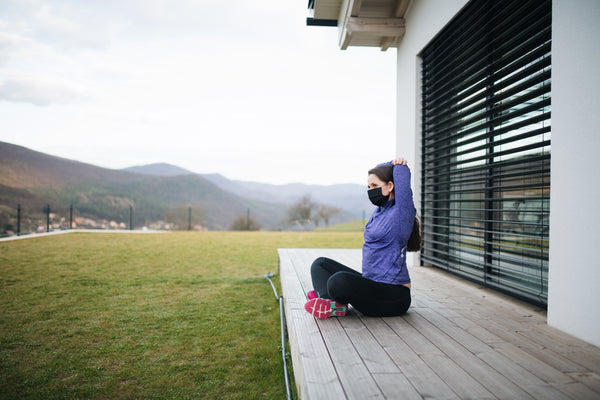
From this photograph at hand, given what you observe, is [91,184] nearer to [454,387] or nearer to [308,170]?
[308,170]

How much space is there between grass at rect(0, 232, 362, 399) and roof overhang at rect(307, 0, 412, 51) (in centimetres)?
368

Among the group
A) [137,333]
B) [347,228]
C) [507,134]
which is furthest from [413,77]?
[347,228]

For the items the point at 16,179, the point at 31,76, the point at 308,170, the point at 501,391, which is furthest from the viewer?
the point at 308,170

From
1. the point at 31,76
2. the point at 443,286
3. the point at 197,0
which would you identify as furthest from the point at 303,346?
the point at 31,76

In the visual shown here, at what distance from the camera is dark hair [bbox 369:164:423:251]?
2.06 m

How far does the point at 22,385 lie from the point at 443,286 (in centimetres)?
310

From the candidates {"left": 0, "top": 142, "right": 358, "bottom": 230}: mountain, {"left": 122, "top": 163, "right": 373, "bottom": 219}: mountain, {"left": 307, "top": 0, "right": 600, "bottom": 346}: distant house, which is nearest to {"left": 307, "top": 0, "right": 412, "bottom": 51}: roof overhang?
{"left": 307, "top": 0, "right": 600, "bottom": 346}: distant house

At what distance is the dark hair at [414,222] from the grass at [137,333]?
1.22m

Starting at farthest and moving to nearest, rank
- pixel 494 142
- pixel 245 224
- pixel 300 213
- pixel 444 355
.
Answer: pixel 300 213
pixel 245 224
pixel 494 142
pixel 444 355

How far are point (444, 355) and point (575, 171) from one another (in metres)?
1.23

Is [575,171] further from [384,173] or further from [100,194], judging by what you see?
[100,194]

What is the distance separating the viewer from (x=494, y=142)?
253cm

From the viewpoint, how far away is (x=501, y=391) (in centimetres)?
111

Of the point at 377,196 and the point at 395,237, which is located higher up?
the point at 377,196
